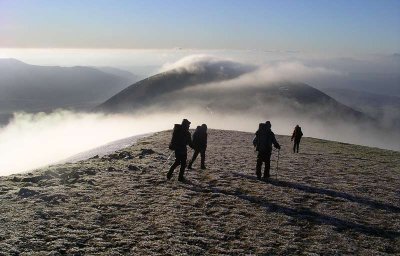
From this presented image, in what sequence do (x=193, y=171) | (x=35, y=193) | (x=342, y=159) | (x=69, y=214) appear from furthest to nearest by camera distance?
(x=342, y=159) → (x=193, y=171) → (x=35, y=193) → (x=69, y=214)

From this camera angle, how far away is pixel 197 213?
46.8 feet

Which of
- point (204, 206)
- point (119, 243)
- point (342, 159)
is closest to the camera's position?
point (119, 243)

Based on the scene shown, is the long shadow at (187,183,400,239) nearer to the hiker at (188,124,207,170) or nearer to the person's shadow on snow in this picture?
the person's shadow on snow

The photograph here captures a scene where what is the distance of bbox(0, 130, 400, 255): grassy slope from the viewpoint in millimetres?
11320

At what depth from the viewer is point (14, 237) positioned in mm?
11320

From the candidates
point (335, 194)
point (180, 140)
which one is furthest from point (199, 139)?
point (335, 194)

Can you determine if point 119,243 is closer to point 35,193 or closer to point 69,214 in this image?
point 69,214

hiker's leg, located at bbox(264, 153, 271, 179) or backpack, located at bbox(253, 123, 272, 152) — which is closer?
backpack, located at bbox(253, 123, 272, 152)

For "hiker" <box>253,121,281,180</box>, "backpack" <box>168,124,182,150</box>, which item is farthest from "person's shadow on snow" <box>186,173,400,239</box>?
"hiker" <box>253,121,281,180</box>

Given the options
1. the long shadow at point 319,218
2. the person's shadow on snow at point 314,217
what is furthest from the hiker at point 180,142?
the long shadow at point 319,218

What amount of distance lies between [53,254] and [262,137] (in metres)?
12.5

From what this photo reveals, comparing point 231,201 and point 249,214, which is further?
point 231,201

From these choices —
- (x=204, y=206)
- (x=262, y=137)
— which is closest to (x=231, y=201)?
(x=204, y=206)

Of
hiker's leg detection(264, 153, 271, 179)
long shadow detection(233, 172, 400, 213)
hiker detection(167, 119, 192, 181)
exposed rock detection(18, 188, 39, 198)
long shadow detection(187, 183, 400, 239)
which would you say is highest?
hiker detection(167, 119, 192, 181)
